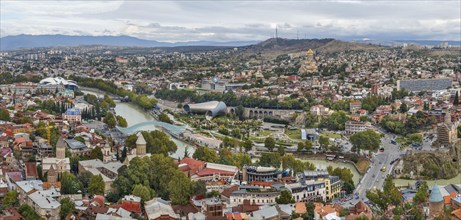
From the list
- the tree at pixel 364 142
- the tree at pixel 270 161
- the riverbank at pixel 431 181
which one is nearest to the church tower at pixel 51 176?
the tree at pixel 270 161

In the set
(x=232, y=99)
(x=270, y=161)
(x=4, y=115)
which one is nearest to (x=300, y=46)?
(x=232, y=99)

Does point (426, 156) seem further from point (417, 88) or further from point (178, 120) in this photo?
point (417, 88)

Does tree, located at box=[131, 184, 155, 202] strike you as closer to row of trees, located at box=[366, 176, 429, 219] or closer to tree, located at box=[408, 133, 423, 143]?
row of trees, located at box=[366, 176, 429, 219]

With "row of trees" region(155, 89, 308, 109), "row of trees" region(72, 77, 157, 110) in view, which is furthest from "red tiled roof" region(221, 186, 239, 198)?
"row of trees" region(72, 77, 157, 110)

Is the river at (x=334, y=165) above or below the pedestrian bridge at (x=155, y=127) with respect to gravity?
below

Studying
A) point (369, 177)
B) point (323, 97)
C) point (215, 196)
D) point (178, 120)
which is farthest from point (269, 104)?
point (215, 196)

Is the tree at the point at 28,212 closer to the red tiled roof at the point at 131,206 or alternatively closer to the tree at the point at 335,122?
the red tiled roof at the point at 131,206

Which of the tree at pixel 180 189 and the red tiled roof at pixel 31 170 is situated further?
the red tiled roof at pixel 31 170
